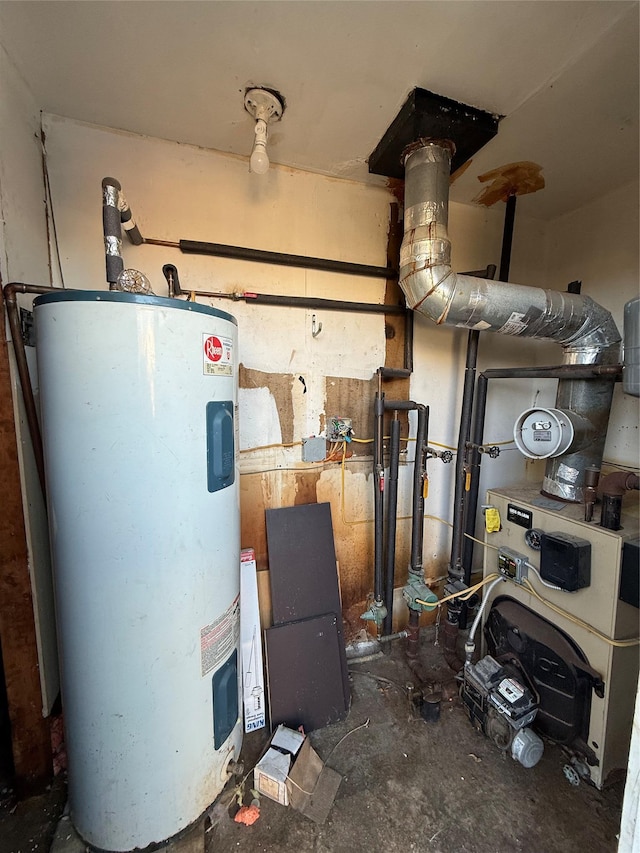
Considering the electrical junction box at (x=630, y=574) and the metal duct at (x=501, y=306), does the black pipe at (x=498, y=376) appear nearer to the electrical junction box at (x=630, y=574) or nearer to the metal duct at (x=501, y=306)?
the metal duct at (x=501, y=306)

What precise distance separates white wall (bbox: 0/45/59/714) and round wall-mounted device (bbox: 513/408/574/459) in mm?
1893

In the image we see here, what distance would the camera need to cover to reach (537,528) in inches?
55.4

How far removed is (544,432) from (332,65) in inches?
59.8

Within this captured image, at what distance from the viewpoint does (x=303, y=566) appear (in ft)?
5.31

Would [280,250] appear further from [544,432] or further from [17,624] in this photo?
[17,624]

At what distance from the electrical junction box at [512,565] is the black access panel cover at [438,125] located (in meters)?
1.75

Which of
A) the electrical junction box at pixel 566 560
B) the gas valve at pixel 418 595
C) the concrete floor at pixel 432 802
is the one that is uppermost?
the electrical junction box at pixel 566 560

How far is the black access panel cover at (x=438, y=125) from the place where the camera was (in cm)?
119

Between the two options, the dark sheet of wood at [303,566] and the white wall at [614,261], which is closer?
the dark sheet of wood at [303,566]

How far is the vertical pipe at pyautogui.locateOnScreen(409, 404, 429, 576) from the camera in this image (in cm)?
171

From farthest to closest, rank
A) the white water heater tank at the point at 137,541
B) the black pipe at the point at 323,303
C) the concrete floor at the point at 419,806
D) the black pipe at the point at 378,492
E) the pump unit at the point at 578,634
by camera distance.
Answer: the black pipe at the point at 378,492 → the black pipe at the point at 323,303 → the pump unit at the point at 578,634 → the concrete floor at the point at 419,806 → the white water heater tank at the point at 137,541

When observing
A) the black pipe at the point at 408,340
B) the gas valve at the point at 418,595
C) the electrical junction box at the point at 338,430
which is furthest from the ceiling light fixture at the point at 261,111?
the gas valve at the point at 418,595

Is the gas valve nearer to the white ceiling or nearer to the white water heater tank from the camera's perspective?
the white water heater tank

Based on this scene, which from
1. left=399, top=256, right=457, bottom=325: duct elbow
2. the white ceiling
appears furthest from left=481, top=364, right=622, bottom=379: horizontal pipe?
the white ceiling
